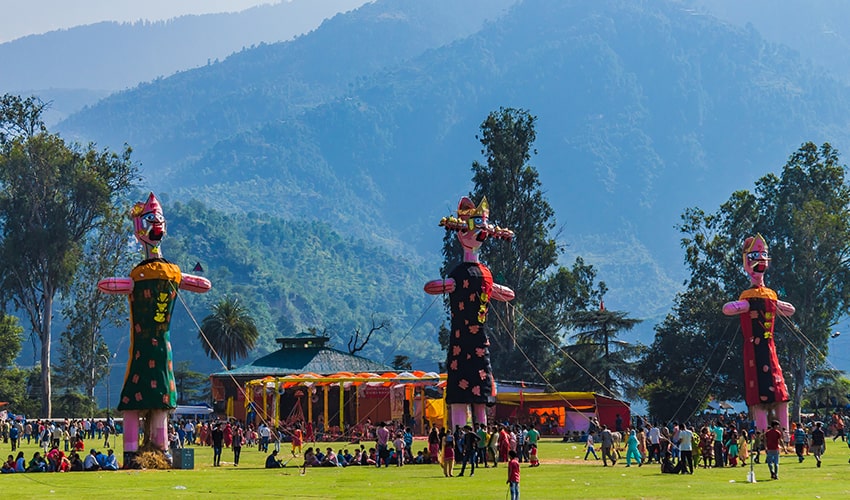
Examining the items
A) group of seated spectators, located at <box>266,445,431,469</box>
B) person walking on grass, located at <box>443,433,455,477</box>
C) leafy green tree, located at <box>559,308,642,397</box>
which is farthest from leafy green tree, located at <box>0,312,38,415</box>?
person walking on grass, located at <box>443,433,455,477</box>

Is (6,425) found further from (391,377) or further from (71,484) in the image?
(71,484)

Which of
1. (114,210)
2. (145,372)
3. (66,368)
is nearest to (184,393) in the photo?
(66,368)

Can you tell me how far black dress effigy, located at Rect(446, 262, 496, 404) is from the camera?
4800 centimetres

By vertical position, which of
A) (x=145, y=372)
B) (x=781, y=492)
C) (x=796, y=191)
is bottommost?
(x=781, y=492)

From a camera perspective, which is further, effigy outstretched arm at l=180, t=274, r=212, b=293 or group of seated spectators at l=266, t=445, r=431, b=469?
effigy outstretched arm at l=180, t=274, r=212, b=293

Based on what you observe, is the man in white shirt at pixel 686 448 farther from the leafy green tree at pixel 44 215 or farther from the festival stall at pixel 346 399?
the leafy green tree at pixel 44 215

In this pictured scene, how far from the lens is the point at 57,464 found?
4262cm

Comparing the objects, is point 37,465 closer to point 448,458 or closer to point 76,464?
point 76,464

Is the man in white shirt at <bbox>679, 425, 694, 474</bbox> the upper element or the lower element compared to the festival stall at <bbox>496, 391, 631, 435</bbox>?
lower

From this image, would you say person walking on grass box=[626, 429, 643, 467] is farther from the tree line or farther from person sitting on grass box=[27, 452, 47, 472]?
the tree line

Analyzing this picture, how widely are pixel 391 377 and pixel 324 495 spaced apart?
1300 inches

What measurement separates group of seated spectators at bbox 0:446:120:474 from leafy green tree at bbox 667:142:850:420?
143ft

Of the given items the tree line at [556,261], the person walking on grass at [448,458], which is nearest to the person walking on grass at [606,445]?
the person walking on grass at [448,458]

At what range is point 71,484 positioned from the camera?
36594mm
